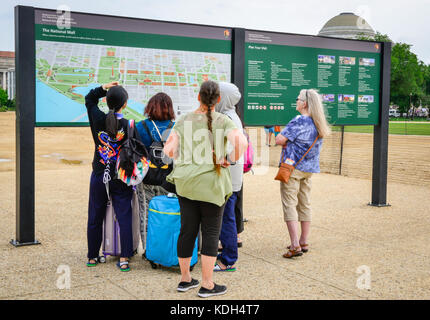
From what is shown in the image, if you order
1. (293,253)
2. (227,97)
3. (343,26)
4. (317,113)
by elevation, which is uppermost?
(343,26)

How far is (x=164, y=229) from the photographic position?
482 cm

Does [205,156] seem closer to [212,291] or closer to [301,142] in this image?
[212,291]

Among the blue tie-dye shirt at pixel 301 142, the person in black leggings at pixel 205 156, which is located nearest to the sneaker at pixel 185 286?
the person in black leggings at pixel 205 156

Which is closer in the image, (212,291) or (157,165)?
(212,291)

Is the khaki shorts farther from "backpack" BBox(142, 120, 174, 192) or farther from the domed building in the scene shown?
the domed building

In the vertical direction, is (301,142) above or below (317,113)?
below

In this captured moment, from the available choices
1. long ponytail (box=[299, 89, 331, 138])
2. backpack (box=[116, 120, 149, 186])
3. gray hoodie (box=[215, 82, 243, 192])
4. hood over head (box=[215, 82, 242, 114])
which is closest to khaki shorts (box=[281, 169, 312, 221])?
long ponytail (box=[299, 89, 331, 138])

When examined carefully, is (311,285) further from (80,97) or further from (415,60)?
(415,60)

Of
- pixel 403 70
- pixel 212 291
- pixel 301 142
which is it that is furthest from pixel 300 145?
pixel 403 70

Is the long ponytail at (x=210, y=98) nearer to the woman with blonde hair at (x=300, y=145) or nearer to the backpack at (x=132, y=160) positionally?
the backpack at (x=132, y=160)

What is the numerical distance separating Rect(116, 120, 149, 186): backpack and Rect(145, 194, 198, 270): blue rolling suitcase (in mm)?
306

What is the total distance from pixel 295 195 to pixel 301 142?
1.89ft

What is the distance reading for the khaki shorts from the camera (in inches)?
216

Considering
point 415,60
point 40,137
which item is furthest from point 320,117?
point 415,60
